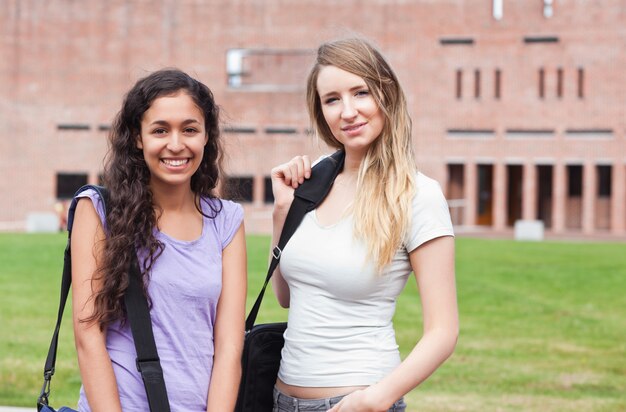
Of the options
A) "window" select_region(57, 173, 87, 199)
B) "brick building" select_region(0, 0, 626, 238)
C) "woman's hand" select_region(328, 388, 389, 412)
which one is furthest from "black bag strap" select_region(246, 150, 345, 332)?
"window" select_region(57, 173, 87, 199)

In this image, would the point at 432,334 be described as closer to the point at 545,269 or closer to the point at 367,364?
the point at 367,364

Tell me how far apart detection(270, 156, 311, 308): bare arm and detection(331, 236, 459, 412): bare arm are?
0.48m

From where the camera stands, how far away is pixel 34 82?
37594 mm

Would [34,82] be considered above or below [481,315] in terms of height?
above

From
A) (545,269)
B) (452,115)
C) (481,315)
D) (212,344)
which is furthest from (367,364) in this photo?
(452,115)

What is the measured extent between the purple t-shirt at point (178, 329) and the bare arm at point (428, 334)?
1.36ft

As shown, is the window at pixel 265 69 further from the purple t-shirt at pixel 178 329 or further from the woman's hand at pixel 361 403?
the woman's hand at pixel 361 403

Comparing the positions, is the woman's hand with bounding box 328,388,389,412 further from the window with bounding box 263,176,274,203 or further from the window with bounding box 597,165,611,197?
the window with bounding box 597,165,611,197

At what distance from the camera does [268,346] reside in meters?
2.85

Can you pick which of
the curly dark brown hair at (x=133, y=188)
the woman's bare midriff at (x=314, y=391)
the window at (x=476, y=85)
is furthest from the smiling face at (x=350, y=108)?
the window at (x=476, y=85)

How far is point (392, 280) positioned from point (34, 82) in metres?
37.1

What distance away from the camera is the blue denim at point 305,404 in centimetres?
261

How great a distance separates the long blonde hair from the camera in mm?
2572

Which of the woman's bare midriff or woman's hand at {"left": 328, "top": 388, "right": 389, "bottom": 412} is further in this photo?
the woman's bare midriff
